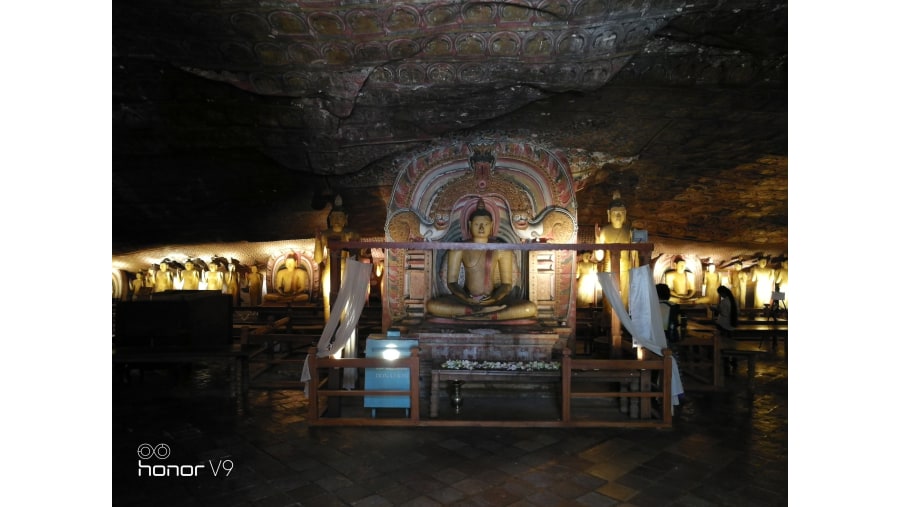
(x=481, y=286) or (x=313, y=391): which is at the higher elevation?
(x=481, y=286)

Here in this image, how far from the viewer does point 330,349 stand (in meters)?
6.57

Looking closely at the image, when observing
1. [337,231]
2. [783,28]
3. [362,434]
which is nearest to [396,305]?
[337,231]

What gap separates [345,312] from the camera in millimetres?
7004

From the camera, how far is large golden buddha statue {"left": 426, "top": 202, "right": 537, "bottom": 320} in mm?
8500

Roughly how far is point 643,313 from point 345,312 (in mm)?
4055

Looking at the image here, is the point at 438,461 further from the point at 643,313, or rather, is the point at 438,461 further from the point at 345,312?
the point at 643,313

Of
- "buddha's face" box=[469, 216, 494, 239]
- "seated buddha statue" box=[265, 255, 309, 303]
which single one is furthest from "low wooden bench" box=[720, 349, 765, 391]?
"seated buddha statue" box=[265, 255, 309, 303]

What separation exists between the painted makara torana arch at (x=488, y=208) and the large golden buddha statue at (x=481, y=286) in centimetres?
33

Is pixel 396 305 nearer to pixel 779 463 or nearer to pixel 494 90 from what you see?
pixel 494 90

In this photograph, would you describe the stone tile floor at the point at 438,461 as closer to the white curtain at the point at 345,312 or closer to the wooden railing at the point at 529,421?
the wooden railing at the point at 529,421

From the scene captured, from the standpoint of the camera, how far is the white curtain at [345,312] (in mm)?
6578

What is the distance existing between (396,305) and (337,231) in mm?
1902

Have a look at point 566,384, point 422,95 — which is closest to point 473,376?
point 566,384

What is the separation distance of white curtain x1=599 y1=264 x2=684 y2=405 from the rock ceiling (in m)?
2.78
